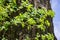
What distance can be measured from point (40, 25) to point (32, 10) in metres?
0.31

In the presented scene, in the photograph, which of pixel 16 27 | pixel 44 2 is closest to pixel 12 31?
pixel 16 27

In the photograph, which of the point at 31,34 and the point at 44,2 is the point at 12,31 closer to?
the point at 31,34

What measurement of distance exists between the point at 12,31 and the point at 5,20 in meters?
0.24

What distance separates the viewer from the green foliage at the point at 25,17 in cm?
497

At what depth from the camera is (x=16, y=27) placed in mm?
5055

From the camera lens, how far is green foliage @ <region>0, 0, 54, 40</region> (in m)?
4.97

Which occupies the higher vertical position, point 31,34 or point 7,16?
point 7,16

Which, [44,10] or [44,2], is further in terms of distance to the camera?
[44,2]

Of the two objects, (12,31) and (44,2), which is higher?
(44,2)

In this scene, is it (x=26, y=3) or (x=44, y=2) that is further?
(x=44, y=2)

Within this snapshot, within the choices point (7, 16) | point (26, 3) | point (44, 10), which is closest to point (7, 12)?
point (7, 16)

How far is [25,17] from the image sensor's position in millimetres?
4973

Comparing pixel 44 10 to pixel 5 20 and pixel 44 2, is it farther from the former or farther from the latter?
pixel 5 20

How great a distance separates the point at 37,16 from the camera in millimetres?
5156
